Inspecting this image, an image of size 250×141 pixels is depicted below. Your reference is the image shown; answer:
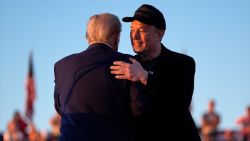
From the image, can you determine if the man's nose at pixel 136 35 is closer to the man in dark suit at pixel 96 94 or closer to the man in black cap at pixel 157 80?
the man in black cap at pixel 157 80

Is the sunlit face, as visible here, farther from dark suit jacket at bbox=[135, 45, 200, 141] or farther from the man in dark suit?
the man in dark suit

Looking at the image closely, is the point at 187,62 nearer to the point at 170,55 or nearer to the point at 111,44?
the point at 170,55

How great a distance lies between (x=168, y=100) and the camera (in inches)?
260

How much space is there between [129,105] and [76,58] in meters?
0.54

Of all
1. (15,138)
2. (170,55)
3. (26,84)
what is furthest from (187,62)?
(26,84)

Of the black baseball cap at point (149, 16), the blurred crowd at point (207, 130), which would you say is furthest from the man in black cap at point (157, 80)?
the blurred crowd at point (207, 130)

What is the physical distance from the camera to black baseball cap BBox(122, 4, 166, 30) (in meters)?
6.93

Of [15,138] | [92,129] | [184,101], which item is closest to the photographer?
[92,129]

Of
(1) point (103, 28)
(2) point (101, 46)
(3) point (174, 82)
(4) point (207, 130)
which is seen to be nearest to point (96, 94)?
(2) point (101, 46)

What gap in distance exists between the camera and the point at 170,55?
7020 millimetres

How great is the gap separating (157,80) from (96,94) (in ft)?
1.66

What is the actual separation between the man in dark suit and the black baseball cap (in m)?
0.45

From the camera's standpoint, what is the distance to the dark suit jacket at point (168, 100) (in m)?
6.43

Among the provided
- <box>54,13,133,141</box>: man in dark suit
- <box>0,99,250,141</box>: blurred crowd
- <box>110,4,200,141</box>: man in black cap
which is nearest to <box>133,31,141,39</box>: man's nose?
<box>110,4,200,141</box>: man in black cap
